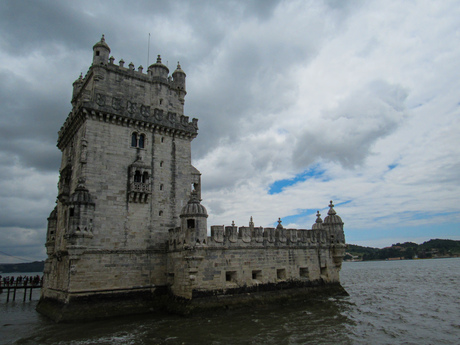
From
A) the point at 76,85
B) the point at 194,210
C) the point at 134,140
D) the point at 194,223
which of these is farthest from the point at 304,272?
the point at 76,85

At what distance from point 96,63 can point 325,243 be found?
1030 inches

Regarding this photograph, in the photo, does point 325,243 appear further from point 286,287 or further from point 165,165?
point 165,165

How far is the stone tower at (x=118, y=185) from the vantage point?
22250mm

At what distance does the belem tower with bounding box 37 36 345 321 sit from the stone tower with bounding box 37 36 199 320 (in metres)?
0.08

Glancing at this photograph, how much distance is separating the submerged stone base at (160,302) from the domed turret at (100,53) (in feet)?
59.9

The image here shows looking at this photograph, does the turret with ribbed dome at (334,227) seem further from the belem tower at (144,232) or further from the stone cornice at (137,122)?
the stone cornice at (137,122)

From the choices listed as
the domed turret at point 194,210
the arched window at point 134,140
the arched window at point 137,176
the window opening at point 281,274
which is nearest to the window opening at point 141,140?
the arched window at point 134,140

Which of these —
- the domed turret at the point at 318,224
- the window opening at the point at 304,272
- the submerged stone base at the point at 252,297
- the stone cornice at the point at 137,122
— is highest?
the stone cornice at the point at 137,122

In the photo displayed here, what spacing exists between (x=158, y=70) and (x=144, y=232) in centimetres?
1480

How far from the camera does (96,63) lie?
26.1 m

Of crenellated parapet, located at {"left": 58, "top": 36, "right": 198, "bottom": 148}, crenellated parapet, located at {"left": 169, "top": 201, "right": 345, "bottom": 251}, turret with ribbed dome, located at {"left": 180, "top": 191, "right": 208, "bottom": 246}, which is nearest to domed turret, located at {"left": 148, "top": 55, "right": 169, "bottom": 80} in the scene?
crenellated parapet, located at {"left": 58, "top": 36, "right": 198, "bottom": 148}

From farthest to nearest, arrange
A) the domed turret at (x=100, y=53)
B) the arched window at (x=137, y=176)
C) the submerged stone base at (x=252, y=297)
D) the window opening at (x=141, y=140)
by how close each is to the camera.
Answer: the window opening at (x=141, y=140) < the domed turret at (x=100, y=53) < the arched window at (x=137, y=176) < the submerged stone base at (x=252, y=297)

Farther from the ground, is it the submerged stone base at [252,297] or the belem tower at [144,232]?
the belem tower at [144,232]

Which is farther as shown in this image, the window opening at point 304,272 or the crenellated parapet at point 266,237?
the window opening at point 304,272
